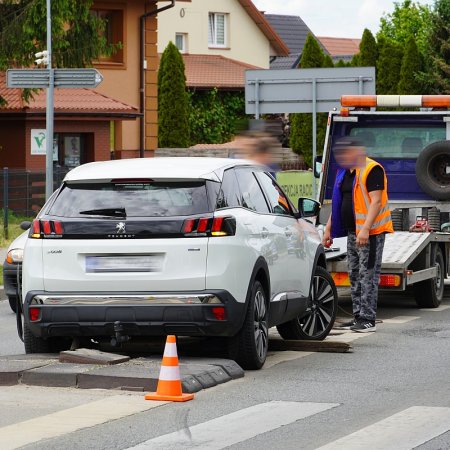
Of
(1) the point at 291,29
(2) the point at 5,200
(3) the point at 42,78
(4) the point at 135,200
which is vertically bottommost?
(2) the point at 5,200

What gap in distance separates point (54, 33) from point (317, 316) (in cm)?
2404

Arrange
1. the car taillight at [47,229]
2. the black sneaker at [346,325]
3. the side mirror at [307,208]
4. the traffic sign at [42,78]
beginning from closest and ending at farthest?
1. the car taillight at [47,229]
2. the side mirror at [307,208]
3. the black sneaker at [346,325]
4. the traffic sign at [42,78]

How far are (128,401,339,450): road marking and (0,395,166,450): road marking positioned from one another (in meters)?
0.62

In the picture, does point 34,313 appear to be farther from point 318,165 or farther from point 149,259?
point 318,165

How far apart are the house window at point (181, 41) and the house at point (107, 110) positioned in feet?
91.5

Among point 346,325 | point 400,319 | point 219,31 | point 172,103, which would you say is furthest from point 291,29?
point 346,325

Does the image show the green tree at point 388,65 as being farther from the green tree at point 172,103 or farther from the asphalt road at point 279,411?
the asphalt road at point 279,411

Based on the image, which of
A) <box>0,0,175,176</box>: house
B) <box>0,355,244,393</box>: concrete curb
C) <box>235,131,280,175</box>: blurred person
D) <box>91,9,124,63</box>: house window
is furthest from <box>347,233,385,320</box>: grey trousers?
<box>91,9,124,63</box>: house window

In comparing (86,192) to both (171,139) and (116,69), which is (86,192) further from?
(171,139)

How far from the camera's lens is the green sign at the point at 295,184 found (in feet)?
88.8

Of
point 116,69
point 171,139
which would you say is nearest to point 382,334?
point 116,69

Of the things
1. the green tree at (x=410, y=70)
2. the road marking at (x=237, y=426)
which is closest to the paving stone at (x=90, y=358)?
the road marking at (x=237, y=426)

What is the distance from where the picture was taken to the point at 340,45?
118m

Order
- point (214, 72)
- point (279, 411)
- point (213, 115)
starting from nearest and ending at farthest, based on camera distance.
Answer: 1. point (279, 411)
2. point (213, 115)
3. point (214, 72)
